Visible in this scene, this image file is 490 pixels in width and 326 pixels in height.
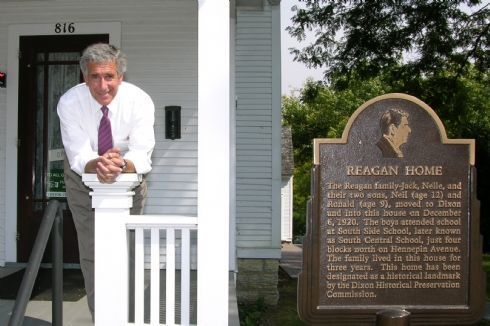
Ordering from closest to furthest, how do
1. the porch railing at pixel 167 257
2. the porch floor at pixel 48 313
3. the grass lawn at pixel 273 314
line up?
the porch railing at pixel 167 257, the porch floor at pixel 48 313, the grass lawn at pixel 273 314

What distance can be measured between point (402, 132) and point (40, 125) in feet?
13.6

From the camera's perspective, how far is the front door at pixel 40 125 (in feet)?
20.7

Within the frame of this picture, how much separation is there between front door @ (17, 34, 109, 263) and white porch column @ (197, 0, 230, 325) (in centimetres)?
335

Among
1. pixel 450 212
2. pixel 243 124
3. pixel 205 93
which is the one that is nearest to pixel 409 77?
pixel 243 124

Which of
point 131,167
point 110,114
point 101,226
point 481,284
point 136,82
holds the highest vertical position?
point 136,82

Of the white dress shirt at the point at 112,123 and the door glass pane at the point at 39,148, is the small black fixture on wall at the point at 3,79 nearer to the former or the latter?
the door glass pane at the point at 39,148

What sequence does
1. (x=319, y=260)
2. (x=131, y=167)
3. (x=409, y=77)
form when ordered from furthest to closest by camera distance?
(x=409, y=77) < (x=319, y=260) < (x=131, y=167)

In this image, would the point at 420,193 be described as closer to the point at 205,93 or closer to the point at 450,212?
the point at 450,212

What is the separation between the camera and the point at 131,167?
3.25 metres

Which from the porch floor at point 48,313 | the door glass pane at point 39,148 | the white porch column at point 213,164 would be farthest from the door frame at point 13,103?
the white porch column at point 213,164

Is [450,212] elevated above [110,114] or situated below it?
below

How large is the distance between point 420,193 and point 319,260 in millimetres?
790

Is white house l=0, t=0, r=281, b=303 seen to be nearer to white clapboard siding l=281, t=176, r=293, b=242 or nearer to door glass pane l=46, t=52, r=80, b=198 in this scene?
door glass pane l=46, t=52, r=80, b=198

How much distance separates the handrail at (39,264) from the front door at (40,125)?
2781 millimetres
